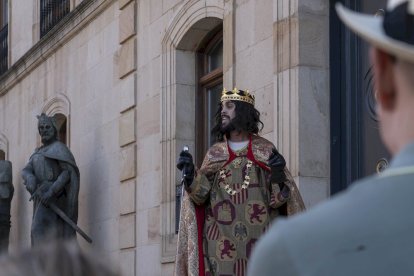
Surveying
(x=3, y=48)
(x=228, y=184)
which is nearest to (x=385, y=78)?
(x=228, y=184)

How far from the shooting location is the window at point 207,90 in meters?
11.8

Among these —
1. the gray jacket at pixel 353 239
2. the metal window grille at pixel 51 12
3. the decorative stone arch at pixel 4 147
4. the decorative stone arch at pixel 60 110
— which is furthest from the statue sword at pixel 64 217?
the gray jacket at pixel 353 239

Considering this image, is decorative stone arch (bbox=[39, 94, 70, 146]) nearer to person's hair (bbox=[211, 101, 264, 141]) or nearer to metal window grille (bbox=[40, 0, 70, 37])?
metal window grille (bbox=[40, 0, 70, 37])

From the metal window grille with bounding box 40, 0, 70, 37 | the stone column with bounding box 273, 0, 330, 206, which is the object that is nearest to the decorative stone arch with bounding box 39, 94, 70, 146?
the metal window grille with bounding box 40, 0, 70, 37

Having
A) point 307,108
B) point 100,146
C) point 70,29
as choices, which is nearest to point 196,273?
point 307,108

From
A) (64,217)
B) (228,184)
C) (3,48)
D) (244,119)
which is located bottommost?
(228,184)

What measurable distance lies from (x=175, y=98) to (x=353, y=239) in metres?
10.3

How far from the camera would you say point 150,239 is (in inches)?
480

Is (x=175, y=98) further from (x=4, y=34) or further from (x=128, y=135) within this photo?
(x=4, y=34)

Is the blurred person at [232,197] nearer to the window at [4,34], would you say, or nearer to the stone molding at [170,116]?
the stone molding at [170,116]

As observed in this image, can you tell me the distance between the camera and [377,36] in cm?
174

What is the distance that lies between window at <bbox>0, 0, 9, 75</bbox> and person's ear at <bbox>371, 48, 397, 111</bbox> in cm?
1914

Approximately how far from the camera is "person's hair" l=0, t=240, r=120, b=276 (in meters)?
1.63

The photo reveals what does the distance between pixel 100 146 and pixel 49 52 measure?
3.33 m
